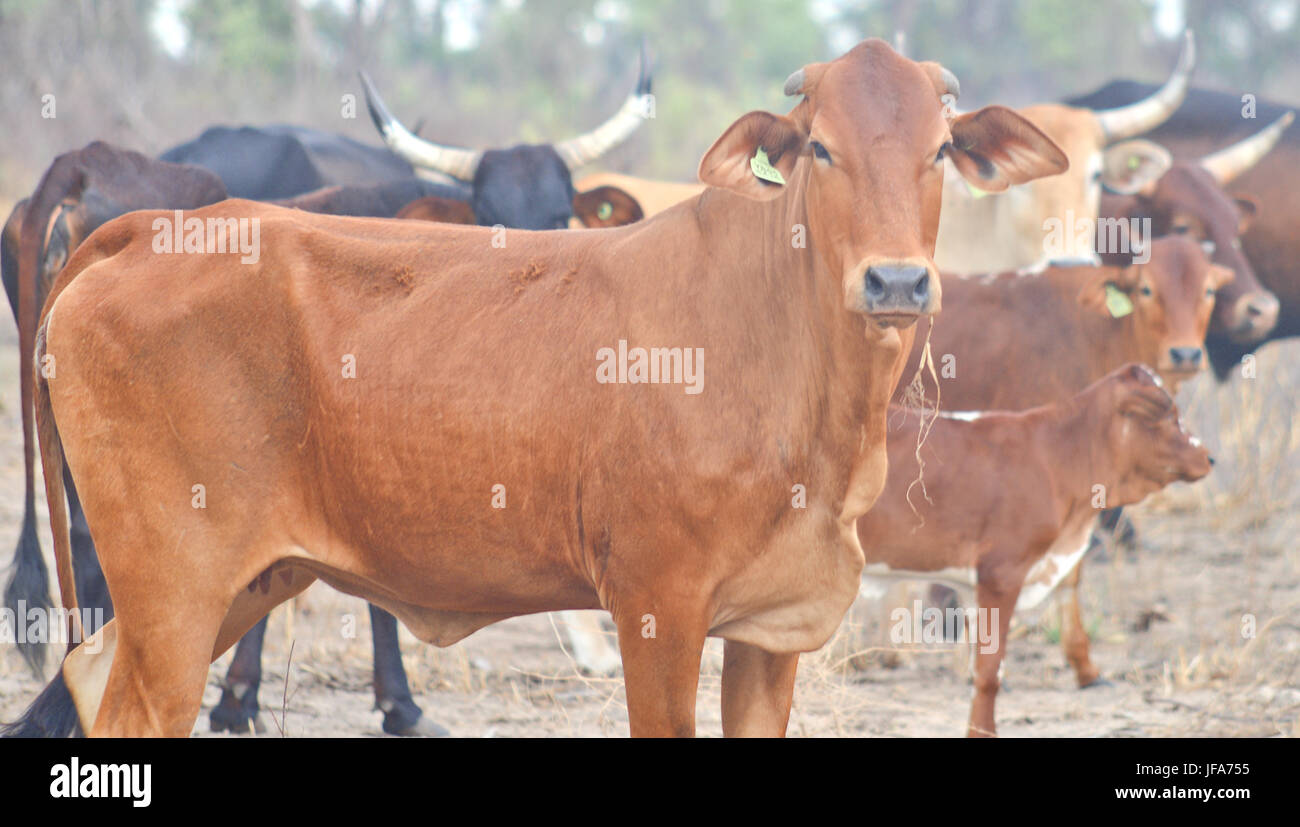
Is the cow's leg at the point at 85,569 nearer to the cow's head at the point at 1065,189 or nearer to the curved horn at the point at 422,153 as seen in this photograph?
the curved horn at the point at 422,153

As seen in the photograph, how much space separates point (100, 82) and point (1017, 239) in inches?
503

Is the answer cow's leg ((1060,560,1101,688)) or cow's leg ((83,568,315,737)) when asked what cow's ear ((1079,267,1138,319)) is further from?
cow's leg ((83,568,315,737))

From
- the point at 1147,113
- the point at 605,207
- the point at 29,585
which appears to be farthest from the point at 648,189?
the point at 29,585

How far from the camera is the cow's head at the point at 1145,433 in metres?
5.73

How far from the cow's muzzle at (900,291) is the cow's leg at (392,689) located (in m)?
3.05

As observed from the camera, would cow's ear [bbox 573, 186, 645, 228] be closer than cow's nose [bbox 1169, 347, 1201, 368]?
No

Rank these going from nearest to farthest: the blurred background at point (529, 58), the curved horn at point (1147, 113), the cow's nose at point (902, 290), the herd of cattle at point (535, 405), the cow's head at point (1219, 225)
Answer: the cow's nose at point (902, 290), the herd of cattle at point (535, 405), the cow's head at point (1219, 225), the curved horn at point (1147, 113), the blurred background at point (529, 58)

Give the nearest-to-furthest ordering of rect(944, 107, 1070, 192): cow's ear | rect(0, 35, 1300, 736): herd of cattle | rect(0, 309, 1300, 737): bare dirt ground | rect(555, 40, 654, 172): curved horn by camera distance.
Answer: rect(0, 35, 1300, 736): herd of cattle → rect(944, 107, 1070, 192): cow's ear → rect(0, 309, 1300, 737): bare dirt ground → rect(555, 40, 654, 172): curved horn

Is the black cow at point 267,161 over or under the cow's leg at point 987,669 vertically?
over

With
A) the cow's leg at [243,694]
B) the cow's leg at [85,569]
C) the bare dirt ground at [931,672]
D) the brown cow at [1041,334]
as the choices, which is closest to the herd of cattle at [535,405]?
the cow's leg at [85,569]

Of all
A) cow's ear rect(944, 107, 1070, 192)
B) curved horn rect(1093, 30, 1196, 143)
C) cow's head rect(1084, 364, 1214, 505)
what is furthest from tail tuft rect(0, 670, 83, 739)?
curved horn rect(1093, 30, 1196, 143)

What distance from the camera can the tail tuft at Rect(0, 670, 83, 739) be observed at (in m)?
4.32

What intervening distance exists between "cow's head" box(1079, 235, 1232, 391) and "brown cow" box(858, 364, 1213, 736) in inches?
23.0
